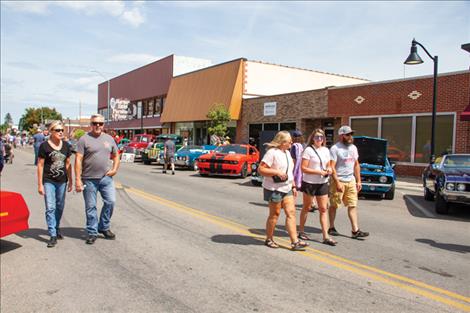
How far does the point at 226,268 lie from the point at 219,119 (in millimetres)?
22312

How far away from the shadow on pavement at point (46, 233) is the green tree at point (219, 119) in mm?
20212

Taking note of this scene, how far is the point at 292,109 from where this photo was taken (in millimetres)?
24000

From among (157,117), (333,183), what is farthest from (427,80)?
(157,117)

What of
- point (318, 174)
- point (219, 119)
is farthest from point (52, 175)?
point (219, 119)

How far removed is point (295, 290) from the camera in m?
4.18

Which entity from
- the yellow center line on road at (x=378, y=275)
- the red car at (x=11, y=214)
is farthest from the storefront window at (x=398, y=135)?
the red car at (x=11, y=214)

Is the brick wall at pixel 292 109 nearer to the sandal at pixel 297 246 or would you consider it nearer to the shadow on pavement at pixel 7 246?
the sandal at pixel 297 246

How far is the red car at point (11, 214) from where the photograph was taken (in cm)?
493

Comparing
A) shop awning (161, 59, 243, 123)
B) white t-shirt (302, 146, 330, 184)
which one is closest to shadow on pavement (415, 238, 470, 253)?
white t-shirt (302, 146, 330, 184)

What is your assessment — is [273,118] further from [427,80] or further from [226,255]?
[226,255]

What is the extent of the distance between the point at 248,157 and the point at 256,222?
9.34 metres

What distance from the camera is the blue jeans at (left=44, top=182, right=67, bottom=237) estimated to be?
223 inches

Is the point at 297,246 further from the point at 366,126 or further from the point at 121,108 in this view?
the point at 121,108

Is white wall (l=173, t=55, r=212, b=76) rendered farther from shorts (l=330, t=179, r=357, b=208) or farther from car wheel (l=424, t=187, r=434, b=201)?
shorts (l=330, t=179, r=357, b=208)
